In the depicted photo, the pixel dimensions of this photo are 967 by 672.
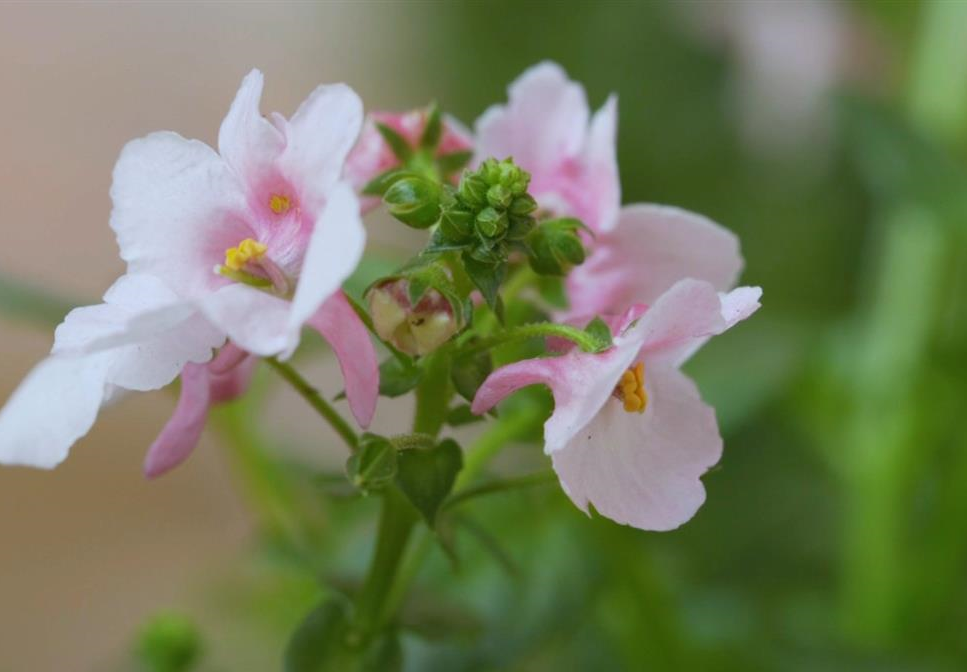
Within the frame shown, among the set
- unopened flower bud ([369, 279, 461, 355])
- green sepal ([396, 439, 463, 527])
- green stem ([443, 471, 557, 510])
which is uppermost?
unopened flower bud ([369, 279, 461, 355])

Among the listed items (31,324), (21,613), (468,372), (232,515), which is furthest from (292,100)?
(468,372)

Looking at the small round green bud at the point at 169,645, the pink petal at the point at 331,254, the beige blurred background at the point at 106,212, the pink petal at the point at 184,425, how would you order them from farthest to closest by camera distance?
the beige blurred background at the point at 106,212 → the small round green bud at the point at 169,645 → the pink petal at the point at 184,425 → the pink petal at the point at 331,254

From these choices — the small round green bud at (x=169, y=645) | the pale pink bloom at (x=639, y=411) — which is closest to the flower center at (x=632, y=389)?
the pale pink bloom at (x=639, y=411)

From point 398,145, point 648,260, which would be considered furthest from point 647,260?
point 398,145

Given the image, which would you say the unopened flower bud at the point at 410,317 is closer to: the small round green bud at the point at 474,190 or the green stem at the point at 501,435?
the small round green bud at the point at 474,190

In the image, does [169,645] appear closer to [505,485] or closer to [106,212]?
[505,485]

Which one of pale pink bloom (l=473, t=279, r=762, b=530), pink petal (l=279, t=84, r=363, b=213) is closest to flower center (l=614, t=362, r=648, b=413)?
pale pink bloom (l=473, t=279, r=762, b=530)

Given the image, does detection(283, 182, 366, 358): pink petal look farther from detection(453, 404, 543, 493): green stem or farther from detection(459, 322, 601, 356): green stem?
detection(453, 404, 543, 493): green stem
